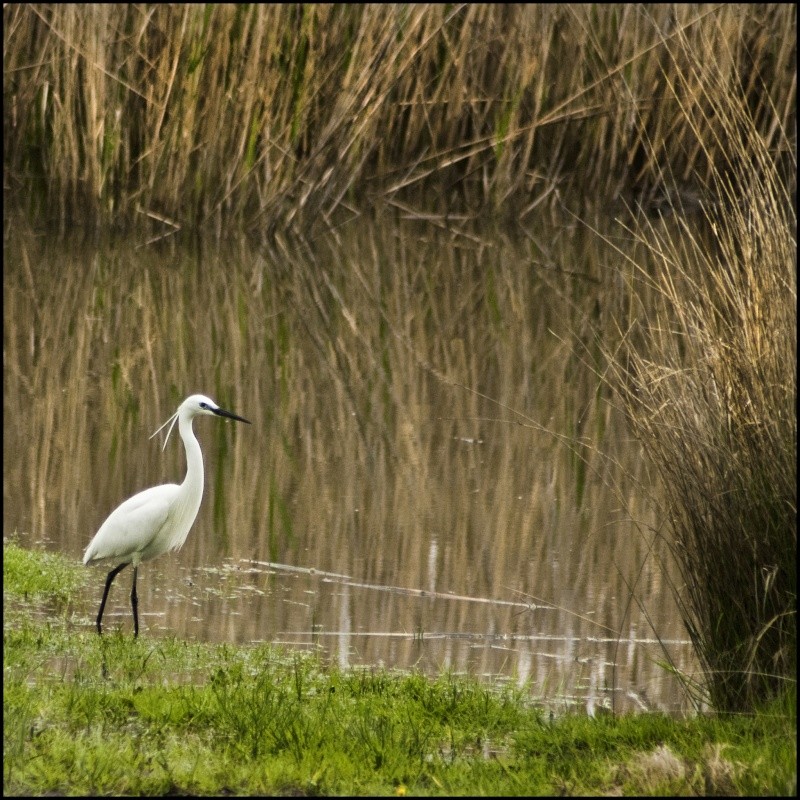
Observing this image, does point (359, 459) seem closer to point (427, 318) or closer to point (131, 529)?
point (131, 529)

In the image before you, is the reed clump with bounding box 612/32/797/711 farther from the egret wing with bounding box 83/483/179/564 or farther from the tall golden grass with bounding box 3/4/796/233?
the tall golden grass with bounding box 3/4/796/233

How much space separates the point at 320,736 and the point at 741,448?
130cm

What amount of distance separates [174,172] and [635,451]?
24.6ft

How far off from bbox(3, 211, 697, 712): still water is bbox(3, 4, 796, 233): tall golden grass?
2.97 feet

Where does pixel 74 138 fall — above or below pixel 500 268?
above

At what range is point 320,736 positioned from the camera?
3580 millimetres

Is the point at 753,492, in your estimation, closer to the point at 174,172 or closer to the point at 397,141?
the point at 174,172

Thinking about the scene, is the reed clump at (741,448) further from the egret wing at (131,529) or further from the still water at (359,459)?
the egret wing at (131,529)

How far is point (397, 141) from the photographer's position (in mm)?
16172

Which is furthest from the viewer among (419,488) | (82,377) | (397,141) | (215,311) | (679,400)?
(397,141)

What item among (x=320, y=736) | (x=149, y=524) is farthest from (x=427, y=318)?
(x=320, y=736)

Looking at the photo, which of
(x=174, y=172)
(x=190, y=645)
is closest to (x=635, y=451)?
(x=190, y=645)

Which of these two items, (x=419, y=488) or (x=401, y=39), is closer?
(x=419, y=488)

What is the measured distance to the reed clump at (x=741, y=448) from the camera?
12.1 feet
